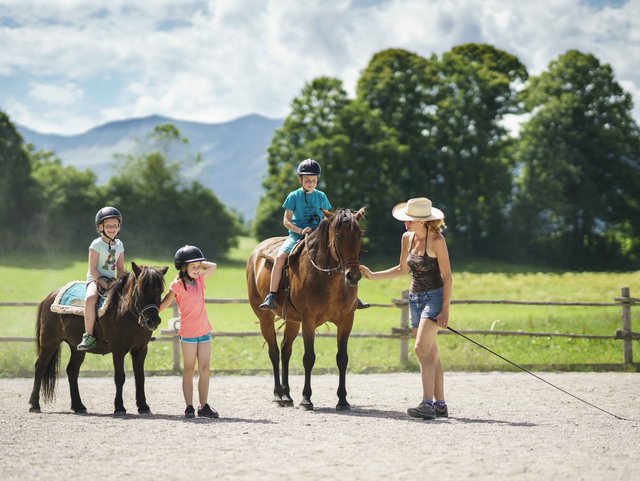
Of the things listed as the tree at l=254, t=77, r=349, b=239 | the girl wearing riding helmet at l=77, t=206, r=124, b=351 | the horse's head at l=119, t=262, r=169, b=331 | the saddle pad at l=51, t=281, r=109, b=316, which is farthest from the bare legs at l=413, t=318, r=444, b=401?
the tree at l=254, t=77, r=349, b=239

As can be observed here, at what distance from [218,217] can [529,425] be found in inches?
1483

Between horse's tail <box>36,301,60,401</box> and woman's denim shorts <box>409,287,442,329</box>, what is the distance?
4.50m

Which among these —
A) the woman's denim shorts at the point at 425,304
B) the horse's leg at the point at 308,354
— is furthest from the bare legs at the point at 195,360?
the woman's denim shorts at the point at 425,304

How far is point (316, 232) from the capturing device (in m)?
9.94

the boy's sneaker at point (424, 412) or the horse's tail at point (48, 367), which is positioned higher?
the horse's tail at point (48, 367)

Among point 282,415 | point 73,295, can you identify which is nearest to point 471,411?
point 282,415

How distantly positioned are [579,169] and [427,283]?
1594 inches

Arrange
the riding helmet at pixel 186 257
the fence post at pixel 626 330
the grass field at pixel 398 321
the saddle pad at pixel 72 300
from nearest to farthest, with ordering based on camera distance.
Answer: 1. the riding helmet at pixel 186 257
2. the saddle pad at pixel 72 300
3. the fence post at pixel 626 330
4. the grass field at pixel 398 321

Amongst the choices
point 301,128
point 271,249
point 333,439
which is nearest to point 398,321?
point 271,249

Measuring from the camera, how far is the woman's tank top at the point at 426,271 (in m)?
8.86

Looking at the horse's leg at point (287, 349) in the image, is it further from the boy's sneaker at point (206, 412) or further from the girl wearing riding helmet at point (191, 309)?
the girl wearing riding helmet at point (191, 309)

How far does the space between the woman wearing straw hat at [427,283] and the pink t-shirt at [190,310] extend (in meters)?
2.09

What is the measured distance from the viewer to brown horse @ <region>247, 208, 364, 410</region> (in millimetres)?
9305

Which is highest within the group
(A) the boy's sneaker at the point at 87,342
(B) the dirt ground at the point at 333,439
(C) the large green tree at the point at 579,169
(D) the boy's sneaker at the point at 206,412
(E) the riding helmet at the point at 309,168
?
(C) the large green tree at the point at 579,169
